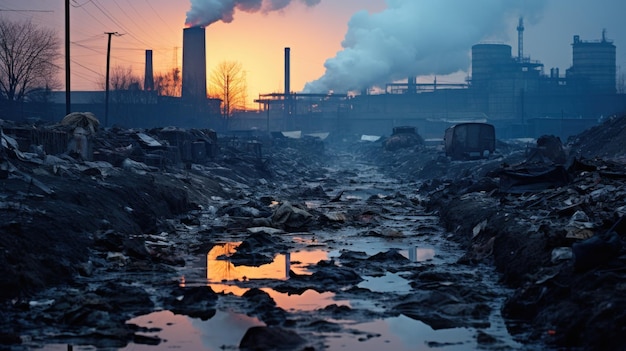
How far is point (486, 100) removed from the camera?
107 m

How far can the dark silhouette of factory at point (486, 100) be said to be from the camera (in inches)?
4016

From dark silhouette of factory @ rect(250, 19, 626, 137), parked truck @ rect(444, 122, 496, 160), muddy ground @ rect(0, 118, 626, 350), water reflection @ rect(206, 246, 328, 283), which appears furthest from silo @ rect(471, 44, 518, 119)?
water reflection @ rect(206, 246, 328, 283)

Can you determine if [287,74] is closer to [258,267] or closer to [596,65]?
[596,65]

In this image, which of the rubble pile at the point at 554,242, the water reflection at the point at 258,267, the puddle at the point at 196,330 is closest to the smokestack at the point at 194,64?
the rubble pile at the point at 554,242

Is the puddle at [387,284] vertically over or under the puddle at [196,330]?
under

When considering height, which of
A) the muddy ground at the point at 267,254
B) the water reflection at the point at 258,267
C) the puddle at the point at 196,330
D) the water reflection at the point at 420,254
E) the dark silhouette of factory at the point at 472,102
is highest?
the dark silhouette of factory at the point at 472,102

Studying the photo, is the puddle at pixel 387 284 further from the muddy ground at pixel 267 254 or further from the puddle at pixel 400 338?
the puddle at pixel 400 338

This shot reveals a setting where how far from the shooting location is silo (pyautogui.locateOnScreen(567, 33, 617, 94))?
105 meters

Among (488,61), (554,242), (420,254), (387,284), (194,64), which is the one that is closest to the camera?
(554,242)

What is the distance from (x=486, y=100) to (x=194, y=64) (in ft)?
142

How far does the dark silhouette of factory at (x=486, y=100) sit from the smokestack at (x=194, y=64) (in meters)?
15.7

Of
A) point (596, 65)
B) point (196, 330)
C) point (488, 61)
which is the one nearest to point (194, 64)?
point (488, 61)

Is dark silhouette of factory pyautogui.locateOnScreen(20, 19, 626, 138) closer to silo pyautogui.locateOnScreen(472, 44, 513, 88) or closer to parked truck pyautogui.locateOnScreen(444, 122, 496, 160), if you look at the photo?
silo pyautogui.locateOnScreen(472, 44, 513, 88)

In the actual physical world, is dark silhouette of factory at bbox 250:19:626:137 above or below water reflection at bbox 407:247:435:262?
above
